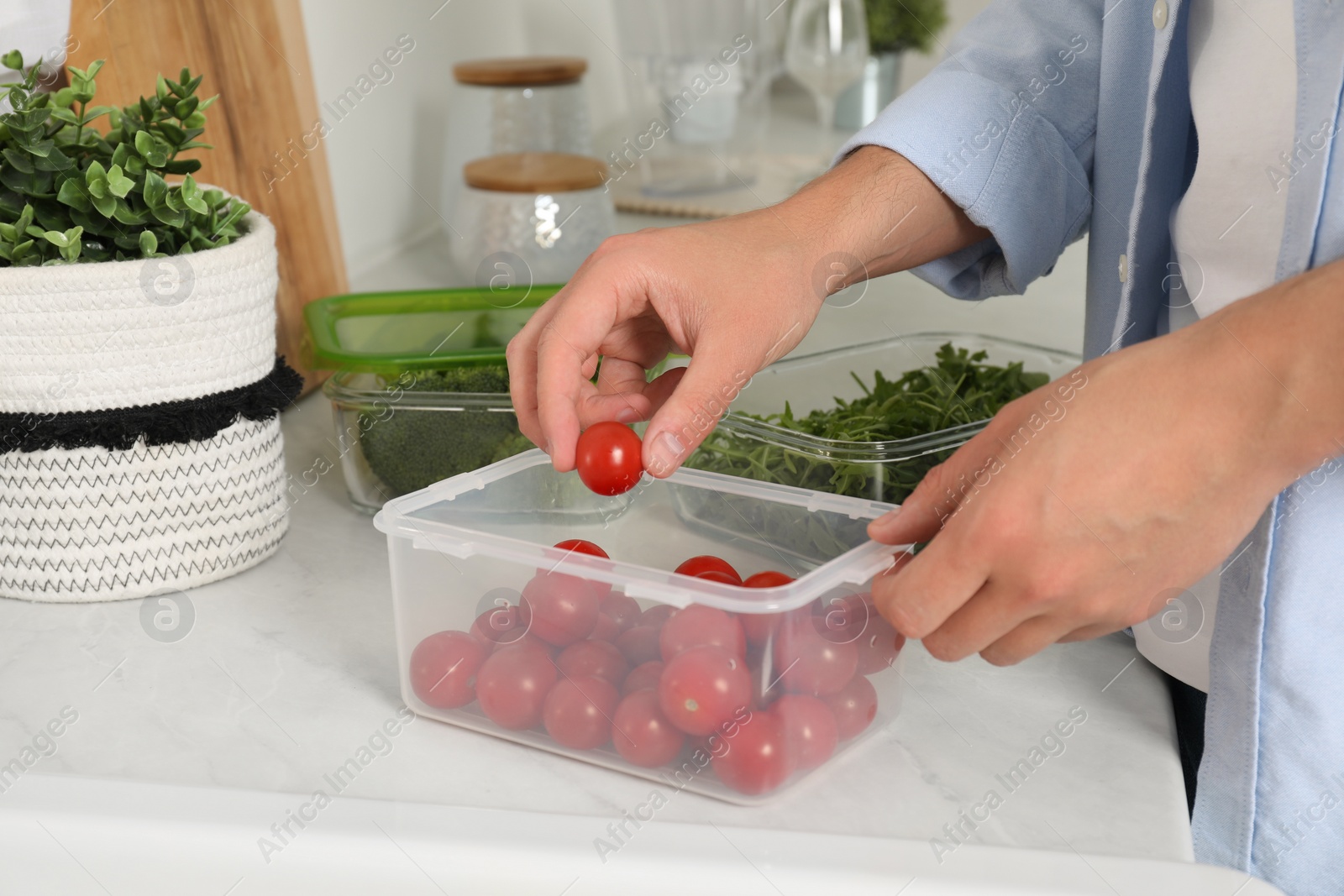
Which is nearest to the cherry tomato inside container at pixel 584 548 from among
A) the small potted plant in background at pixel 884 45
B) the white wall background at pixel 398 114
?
the white wall background at pixel 398 114

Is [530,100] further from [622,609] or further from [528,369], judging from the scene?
[622,609]

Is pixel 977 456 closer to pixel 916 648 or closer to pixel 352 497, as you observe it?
pixel 916 648

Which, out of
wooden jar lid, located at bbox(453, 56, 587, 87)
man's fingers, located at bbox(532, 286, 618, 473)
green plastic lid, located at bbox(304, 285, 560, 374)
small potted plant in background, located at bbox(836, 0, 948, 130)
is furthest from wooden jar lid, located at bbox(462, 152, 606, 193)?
small potted plant in background, located at bbox(836, 0, 948, 130)

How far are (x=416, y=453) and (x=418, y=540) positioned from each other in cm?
24

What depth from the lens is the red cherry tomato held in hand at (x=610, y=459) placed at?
0.64 m

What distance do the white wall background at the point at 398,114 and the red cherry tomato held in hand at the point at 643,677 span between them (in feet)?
3.25

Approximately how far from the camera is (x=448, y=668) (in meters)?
0.63

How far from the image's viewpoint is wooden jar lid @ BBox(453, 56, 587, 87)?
56.8 inches

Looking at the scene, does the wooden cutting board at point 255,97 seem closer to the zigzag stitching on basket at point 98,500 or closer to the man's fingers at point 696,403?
the zigzag stitching on basket at point 98,500

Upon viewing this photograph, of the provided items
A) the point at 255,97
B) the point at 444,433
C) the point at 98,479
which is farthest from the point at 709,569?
the point at 255,97

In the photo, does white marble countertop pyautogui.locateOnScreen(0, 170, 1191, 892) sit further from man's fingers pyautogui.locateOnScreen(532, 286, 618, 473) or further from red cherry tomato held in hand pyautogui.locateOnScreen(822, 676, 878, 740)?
man's fingers pyautogui.locateOnScreen(532, 286, 618, 473)

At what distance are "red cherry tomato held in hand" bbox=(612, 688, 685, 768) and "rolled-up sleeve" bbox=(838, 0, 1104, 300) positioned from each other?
398mm

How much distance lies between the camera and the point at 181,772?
23.9 inches

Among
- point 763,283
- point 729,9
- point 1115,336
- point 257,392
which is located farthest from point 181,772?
point 729,9
